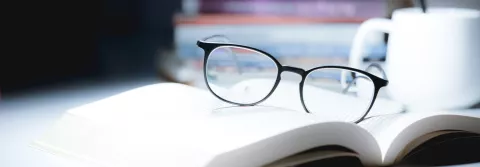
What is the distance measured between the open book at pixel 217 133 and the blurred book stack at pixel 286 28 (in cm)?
22

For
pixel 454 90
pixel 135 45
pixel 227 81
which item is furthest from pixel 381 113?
pixel 135 45

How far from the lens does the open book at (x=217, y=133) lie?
1.33ft

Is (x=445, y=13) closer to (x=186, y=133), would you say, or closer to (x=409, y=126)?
(x=409, y=126)

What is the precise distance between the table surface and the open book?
1 centimetres

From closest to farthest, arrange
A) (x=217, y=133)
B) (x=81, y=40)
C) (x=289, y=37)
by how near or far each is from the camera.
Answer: (x=217, y=133) → (x=289, y=37) → (x=81, y=40)

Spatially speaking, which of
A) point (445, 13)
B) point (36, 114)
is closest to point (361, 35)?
point (445, 13)

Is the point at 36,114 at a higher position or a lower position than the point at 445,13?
lower

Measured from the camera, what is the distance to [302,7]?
Answer: 0.81 m

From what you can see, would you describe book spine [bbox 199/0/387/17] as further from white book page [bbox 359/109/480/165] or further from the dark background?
white book page [bbox 359/109/480/165]

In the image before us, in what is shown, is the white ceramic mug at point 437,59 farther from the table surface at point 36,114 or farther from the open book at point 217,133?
the table surface at point 36,114

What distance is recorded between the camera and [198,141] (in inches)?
16.0

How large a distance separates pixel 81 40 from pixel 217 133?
52 centimetres

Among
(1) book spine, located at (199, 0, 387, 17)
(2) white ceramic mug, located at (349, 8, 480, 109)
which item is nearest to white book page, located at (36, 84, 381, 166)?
(2) white ceramic mug, located at (349, 8, 480, 109)

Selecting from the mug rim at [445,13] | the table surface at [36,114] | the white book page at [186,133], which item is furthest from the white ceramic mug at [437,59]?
the table surface at [36,114]
